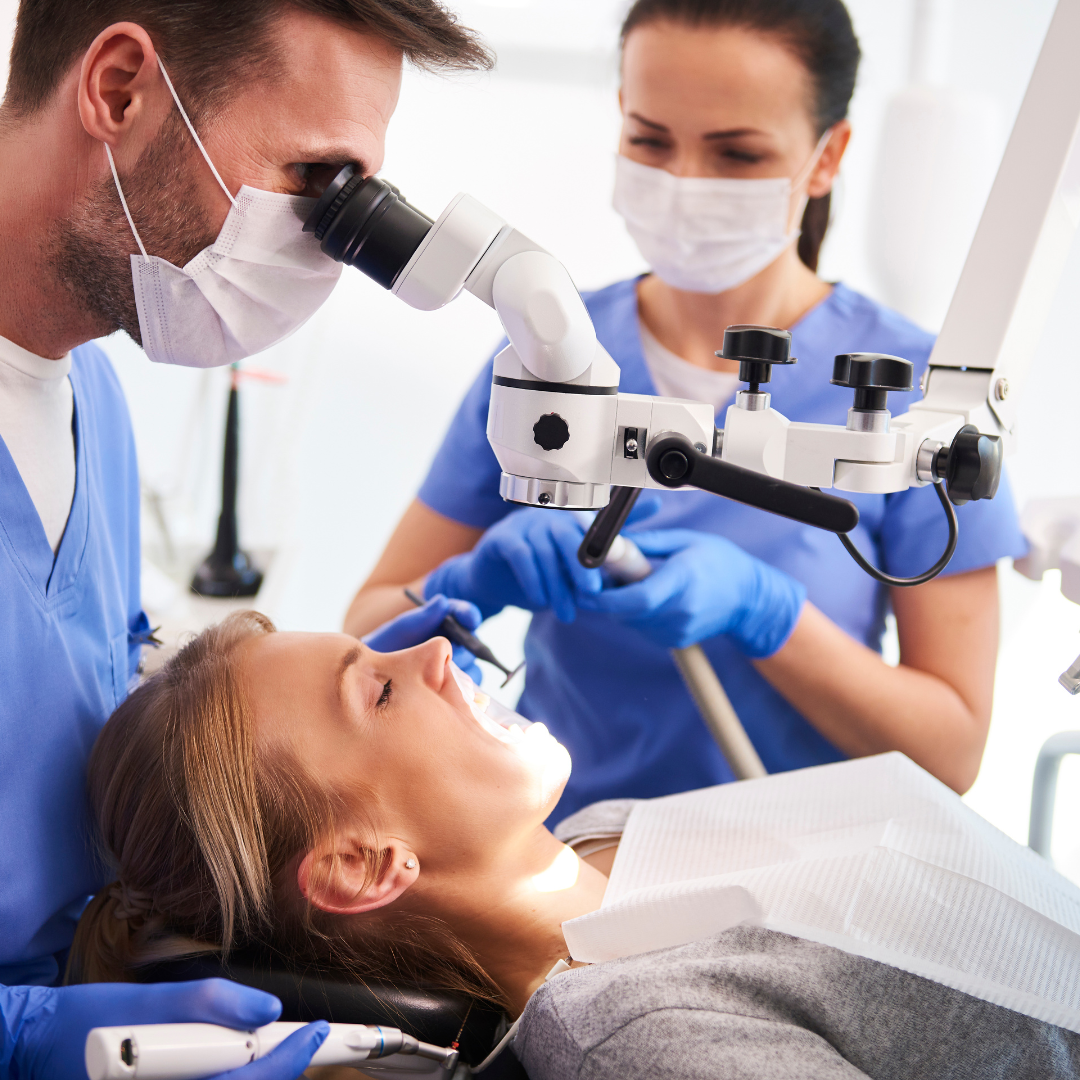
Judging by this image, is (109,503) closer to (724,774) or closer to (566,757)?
(566,757)

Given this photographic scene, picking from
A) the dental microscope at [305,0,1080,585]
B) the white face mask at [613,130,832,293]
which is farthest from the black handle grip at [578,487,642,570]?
the white face mask at [613,130,832,293]

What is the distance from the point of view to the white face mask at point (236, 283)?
102 cm

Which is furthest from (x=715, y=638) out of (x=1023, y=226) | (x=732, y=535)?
(x=1023, y=226)

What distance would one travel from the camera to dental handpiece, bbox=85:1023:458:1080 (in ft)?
2.56

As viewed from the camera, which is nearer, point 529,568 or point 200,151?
point 200,151

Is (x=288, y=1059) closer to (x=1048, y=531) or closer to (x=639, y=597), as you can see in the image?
(x=639, y=597)

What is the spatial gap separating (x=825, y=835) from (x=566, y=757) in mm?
340

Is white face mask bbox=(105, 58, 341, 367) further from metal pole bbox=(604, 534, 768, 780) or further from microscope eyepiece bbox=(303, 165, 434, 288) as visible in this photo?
metal pole bbox=(604, 534, 768, 780)

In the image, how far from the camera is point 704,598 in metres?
1.29

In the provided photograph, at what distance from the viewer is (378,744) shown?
1151 millimetres

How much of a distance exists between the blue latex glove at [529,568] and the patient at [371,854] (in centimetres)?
21

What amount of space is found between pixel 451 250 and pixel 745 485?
1.10 feet

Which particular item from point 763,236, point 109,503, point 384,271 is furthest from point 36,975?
point 763,236

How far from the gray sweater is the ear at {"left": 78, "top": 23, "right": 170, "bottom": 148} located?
39.2 inches
